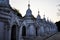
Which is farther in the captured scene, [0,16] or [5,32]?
[5,32]

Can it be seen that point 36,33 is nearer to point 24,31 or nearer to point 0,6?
point 24,31

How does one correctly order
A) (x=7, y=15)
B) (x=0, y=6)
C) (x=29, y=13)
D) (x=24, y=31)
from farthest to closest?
(x=29, y=13)
(x=24, y=31)
(x=0, y=6)
(x=7, y=15)

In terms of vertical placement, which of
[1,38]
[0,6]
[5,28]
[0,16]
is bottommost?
[1,38]

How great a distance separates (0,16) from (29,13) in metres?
11.8

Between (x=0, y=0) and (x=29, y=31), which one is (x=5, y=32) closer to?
(x=0, y=0)

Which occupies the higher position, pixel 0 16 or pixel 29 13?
pixel 29 13

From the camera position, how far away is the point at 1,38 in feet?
41.9

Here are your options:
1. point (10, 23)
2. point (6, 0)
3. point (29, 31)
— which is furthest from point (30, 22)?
point (10, 23)

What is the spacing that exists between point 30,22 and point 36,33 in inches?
162

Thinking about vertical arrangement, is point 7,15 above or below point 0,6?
below

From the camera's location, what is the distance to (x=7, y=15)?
13.1 m

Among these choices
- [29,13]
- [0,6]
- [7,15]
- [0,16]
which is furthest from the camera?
[29,13]

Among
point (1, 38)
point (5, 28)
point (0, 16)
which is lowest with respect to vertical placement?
point (1, 38)

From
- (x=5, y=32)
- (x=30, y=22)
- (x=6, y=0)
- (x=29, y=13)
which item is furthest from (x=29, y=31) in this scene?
(x=5, y=32)
